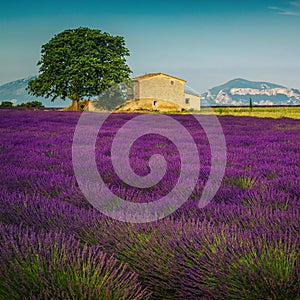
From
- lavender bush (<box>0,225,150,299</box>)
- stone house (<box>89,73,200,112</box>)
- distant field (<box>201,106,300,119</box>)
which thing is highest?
stone house (<box>89,73,200,112</box>)

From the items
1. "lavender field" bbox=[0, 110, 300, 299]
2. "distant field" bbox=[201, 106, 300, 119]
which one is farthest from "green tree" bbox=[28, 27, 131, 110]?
"lavender field" bbox=[0, 110, 300, 299]

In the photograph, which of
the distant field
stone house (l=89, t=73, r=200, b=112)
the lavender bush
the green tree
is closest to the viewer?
the lavender bush

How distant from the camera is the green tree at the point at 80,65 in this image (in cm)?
3897

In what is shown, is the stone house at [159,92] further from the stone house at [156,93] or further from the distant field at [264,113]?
the distant field at [264,113]

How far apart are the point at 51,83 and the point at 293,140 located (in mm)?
36497

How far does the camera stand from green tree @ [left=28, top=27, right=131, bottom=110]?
1534 inches

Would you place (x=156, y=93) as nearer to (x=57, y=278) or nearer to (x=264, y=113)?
(x=264, y=113)

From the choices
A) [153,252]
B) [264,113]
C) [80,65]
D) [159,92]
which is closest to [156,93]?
[159,92]

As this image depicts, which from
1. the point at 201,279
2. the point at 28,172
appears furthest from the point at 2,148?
the point at 201,279

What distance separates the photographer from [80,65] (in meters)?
38.8

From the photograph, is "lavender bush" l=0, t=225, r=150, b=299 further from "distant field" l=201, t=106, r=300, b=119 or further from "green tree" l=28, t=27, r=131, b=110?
"green tree" l=28, t=27, r=131, b=110

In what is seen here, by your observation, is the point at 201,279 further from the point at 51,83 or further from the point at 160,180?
the point at 51,83

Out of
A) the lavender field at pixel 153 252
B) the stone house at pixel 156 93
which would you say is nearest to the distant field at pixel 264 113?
the stone house at pixel 156 93

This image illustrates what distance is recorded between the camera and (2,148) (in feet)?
21.0
